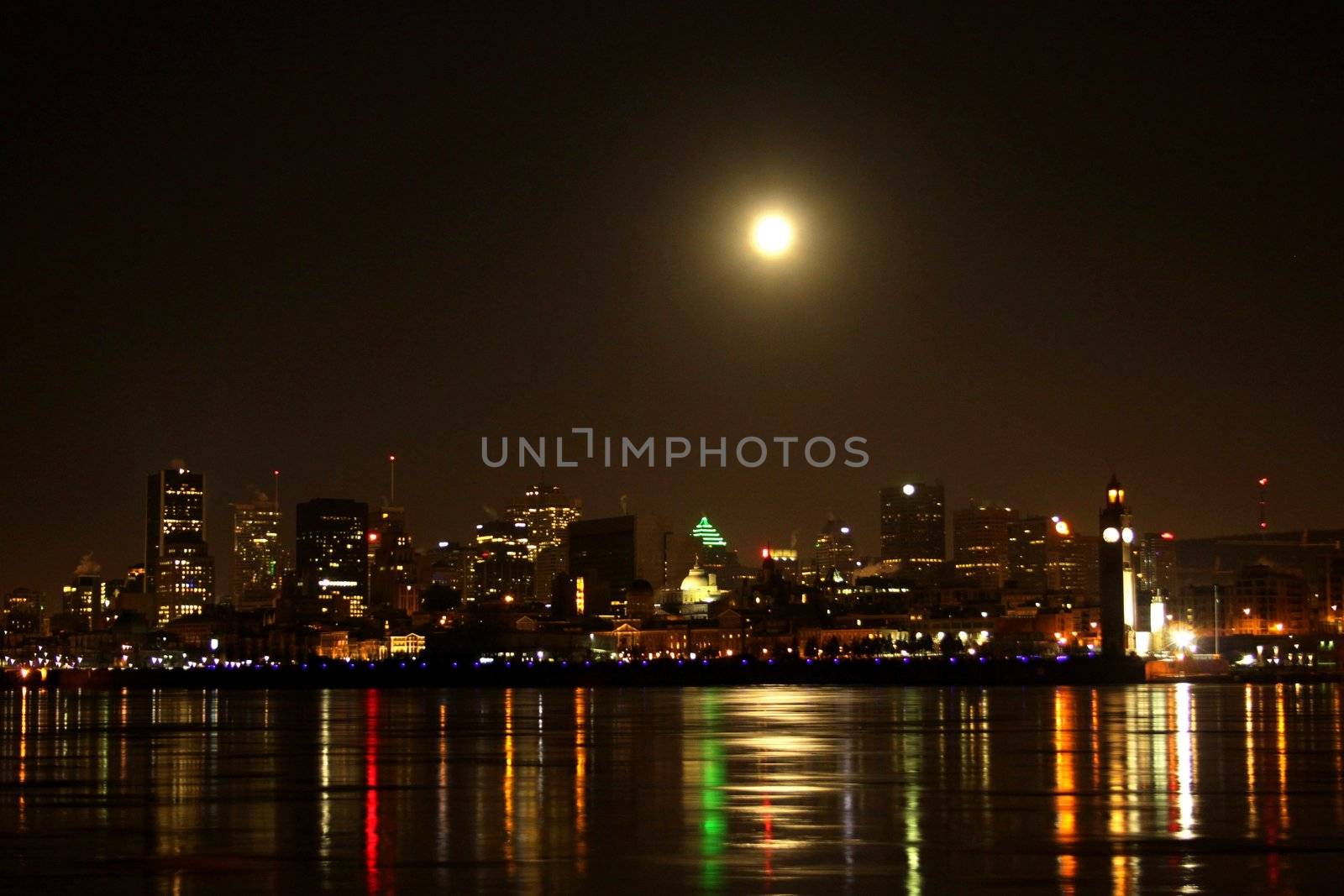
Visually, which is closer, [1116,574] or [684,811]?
[684,811]


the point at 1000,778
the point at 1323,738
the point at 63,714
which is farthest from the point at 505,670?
the point at 1000,778

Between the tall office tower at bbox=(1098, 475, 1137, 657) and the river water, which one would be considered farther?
the tall office tower at bbox=(1098, 475, 1137, 657)

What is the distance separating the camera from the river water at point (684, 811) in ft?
66.8

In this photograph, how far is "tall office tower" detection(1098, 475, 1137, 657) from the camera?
182375mm

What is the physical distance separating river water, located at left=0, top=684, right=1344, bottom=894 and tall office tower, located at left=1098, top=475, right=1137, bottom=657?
131515 millimetres

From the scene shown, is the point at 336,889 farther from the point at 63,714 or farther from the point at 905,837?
the point at 63,714

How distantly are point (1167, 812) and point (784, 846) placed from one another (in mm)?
7169

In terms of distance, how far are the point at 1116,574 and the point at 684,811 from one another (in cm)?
16455

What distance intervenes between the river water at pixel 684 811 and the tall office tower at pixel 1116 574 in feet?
431

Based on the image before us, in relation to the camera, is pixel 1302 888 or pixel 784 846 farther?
pixel 784 846

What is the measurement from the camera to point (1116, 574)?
606 ft

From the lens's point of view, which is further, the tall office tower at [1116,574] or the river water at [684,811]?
the tall office tower at [1116,574]

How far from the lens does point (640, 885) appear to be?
64.3 ft

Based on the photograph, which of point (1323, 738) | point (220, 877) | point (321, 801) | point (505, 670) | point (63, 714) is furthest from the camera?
point (505, 670)
